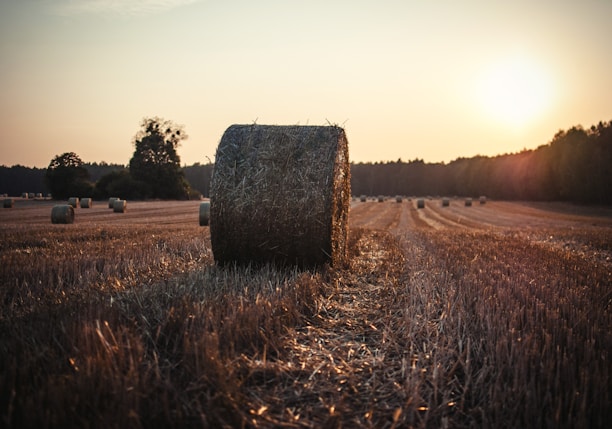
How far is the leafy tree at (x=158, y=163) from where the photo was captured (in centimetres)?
4428

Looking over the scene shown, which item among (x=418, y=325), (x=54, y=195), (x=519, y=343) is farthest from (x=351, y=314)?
(x=54, y=195)

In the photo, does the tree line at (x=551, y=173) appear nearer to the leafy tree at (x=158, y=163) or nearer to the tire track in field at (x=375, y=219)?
the tire track in field at (x=375, y=219)

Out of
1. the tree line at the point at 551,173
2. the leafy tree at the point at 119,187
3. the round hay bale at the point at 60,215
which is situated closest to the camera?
the round hay bale at the point at 60,215

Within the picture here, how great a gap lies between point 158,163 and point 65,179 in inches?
390

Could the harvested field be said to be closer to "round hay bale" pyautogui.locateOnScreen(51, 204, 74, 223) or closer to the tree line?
"round hay bale" pyautogui.locateOnScreen(51, 204, 74, 223)

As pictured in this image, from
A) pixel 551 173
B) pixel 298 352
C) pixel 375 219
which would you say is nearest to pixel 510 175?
pixel 551 173

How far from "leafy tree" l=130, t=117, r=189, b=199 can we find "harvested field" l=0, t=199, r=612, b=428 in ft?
136

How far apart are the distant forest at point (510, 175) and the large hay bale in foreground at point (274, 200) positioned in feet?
132

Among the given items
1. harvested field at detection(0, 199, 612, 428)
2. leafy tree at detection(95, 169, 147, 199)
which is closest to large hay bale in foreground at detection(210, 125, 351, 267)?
harvested field at detection(0, 199, 612, 428)

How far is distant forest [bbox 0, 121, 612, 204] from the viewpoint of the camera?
1505 inches

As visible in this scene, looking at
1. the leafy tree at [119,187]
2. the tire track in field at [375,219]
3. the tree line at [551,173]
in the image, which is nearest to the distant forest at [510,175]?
the tree line at [551,173]

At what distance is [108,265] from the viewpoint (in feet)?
18.4

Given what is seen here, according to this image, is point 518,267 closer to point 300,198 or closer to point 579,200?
point 300,198

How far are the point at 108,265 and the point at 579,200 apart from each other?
4572 centimetres
